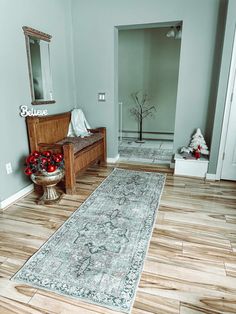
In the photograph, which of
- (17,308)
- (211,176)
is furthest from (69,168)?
(211,176)

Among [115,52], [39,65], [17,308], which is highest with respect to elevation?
[115,52]

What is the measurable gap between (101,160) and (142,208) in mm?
1593

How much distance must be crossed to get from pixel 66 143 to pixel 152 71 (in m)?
3.78

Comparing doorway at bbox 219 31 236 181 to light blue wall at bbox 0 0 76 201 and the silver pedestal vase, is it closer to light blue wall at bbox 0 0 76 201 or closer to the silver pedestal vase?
the silver pedestal vase

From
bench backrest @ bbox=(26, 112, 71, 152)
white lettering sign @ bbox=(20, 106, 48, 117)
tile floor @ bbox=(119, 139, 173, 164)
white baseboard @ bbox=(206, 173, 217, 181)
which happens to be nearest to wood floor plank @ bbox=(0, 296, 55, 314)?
bench backrest @ bbox=(26, 112, 71, 152)

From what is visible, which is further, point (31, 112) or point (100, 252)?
point (31, 112)

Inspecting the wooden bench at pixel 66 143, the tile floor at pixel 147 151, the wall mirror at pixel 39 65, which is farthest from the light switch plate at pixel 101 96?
the tile floor at pixel 147 151

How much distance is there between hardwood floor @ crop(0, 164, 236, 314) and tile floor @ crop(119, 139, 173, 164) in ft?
4.11

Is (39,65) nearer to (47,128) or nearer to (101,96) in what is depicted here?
(47,128)

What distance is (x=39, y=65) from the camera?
2.87 metres

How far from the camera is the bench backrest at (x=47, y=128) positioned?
8.79ft

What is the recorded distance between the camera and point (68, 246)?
1.82 metres

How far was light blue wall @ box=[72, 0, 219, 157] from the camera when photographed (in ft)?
10.1

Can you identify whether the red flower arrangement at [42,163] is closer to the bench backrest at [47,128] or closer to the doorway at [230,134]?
the bench backrest at [47,128]
